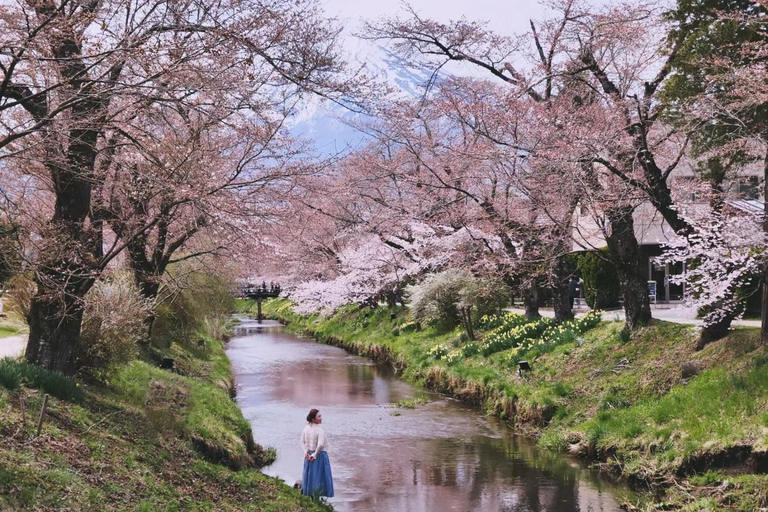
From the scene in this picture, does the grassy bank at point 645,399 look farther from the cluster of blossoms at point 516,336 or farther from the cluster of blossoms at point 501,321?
the cluster of blossoms at point 501,321

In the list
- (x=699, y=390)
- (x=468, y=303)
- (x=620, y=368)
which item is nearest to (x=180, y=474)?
(x=699, y=390)

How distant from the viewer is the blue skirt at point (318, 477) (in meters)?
9.31

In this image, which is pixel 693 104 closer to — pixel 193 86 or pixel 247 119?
pixel 247 119

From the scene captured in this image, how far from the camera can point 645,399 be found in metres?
12.3

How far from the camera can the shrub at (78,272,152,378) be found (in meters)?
11.0

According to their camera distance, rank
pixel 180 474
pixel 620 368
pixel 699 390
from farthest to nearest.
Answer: pixel 620 368 < pixel 699 390 < pixel 180 474

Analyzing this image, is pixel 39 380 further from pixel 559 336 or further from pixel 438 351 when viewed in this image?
pixel 438 351

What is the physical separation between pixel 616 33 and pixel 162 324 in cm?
1255

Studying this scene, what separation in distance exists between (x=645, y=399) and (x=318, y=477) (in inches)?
235

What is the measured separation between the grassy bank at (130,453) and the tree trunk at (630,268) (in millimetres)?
8086

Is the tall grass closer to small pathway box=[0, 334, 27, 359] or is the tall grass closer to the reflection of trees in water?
the reflection of trees in water

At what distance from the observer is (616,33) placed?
14297mm

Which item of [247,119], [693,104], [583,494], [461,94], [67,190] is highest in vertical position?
[461,94]

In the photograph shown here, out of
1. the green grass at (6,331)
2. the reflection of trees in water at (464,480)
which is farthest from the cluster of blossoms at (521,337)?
the green grass at (6,331)
